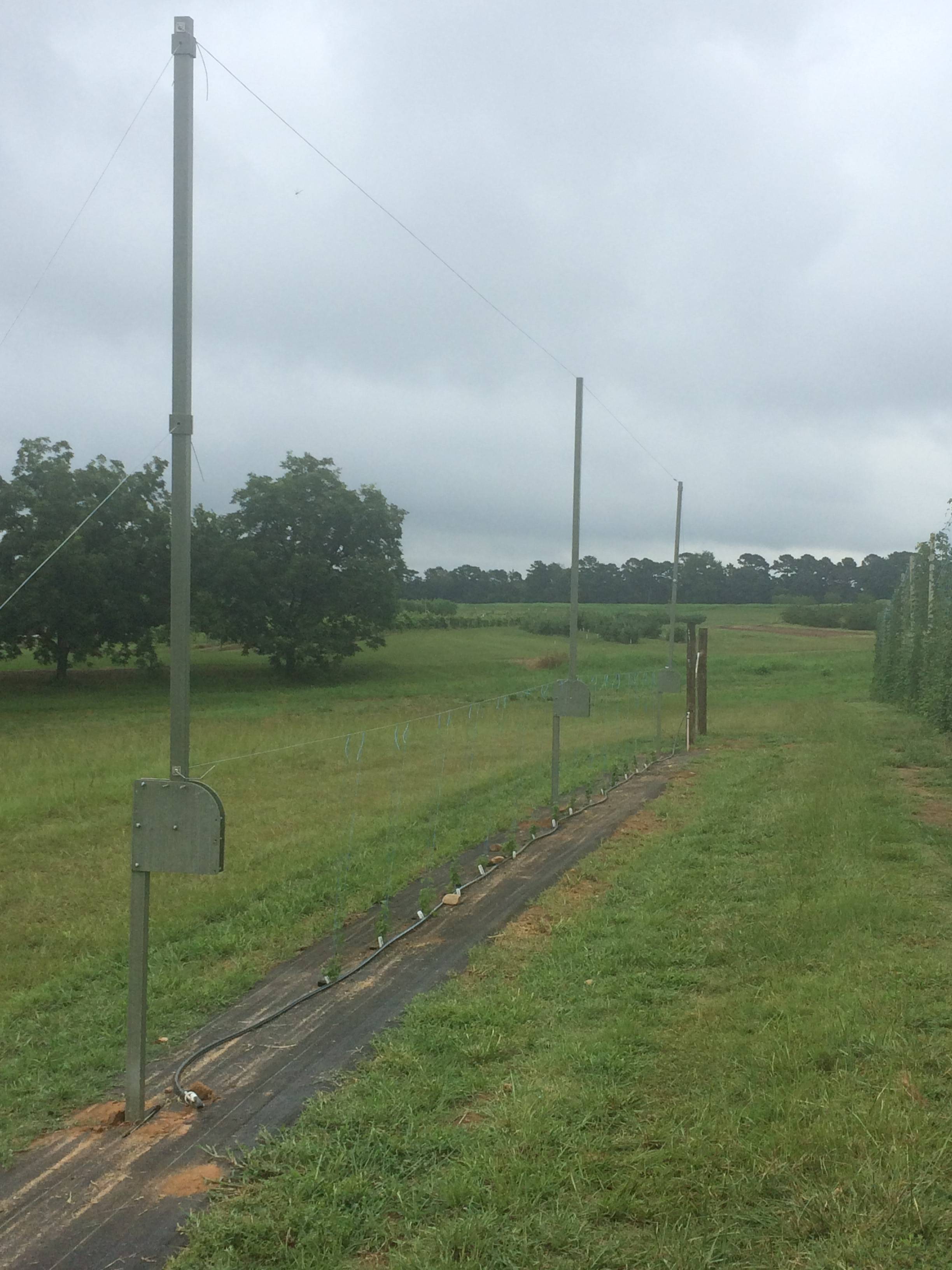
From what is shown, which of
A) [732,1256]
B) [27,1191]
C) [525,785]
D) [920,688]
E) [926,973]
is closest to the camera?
Result: [732,1256]

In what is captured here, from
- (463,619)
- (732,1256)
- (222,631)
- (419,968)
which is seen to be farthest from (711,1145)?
(463,619)

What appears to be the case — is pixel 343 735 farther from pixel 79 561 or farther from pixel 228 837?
pixel 79 561

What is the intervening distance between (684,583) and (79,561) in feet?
88.2

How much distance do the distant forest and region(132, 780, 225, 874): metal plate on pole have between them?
9.06 metres

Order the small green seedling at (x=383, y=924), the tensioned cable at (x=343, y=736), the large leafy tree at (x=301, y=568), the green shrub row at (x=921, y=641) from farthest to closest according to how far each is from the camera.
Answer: the large leafy tree at (x=301, y=568) < the green shrub row at (x=921, y=641) < the tensioned cable at (x=343, y=736) < the small green seedling at (x=383, y=924)

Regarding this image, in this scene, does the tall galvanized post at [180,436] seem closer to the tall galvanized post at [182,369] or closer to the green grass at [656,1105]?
the tall galvanized post at [182,369]

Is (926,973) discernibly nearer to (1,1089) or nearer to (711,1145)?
(711,1145)

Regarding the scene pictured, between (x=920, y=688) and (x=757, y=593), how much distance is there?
43597mm

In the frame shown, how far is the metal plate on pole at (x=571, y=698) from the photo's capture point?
38.2 ft

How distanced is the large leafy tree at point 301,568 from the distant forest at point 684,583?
2.04m

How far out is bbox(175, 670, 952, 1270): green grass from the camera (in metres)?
3.33

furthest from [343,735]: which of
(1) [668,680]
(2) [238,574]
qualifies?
(2) [238,574]

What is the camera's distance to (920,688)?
22.2 meters

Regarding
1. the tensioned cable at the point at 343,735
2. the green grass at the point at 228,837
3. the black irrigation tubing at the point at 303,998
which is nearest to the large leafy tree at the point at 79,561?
the green grass at the point at 228,837
